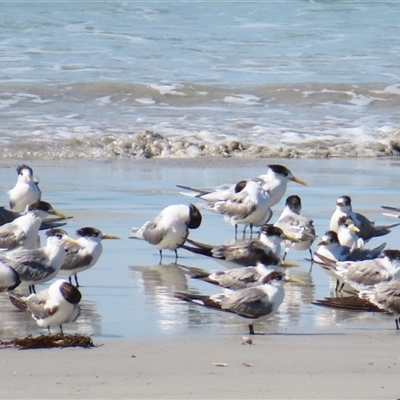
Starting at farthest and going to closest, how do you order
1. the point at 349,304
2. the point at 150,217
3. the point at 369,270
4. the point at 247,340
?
the point at 150,217
the point at 369,270
the point at 349,304
the point at 247,340

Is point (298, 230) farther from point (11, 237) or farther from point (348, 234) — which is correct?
point (11, 237)

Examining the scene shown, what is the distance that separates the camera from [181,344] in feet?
16.5

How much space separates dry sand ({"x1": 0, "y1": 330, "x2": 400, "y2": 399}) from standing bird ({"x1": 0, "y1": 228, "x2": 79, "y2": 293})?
1.27 meters

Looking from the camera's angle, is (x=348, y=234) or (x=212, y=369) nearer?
(x=212, y=369)

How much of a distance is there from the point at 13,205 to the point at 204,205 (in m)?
1.75

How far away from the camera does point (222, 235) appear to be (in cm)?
877

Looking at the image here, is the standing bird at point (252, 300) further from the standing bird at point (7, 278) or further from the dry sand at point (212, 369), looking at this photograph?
the standing bird at point (7, 278)

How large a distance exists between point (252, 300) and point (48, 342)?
1.22 m

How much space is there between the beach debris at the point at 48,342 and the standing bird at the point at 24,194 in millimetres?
4220

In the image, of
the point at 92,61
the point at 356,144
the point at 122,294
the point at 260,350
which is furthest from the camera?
the point at 92,61

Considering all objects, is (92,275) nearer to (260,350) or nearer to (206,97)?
(260,350)

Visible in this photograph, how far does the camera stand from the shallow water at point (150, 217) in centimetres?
565

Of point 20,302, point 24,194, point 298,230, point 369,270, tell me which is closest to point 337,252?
point 298,230

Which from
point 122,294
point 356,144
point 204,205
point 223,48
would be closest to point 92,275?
point 122,294
